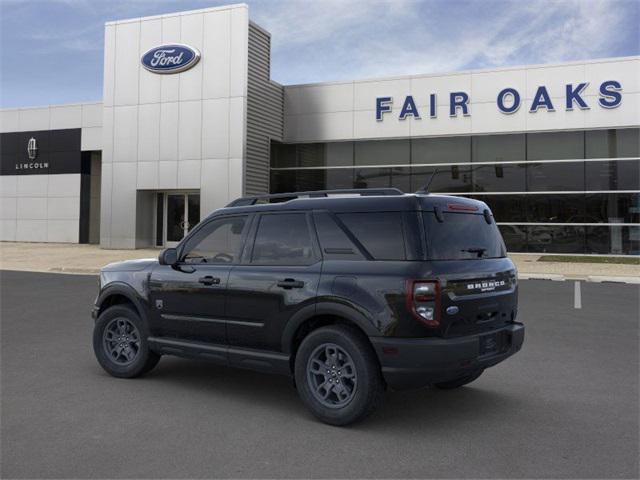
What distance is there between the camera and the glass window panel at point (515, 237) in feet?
76.1

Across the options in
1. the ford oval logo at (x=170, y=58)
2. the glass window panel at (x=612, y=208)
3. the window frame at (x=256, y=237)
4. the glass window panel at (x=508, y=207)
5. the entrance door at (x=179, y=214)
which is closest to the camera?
the window frame at (x=256, y=237)

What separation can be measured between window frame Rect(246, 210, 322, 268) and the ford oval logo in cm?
2061

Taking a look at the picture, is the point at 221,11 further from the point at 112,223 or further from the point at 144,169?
the point at 112,223

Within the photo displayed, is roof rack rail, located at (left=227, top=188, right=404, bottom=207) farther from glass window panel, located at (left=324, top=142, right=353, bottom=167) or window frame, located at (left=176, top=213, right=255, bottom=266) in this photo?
glass window panel, located at (left=324, top=142, right=353, bottom=167)

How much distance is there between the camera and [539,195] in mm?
22828

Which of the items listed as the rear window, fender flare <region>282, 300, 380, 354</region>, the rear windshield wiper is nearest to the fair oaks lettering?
the rear window

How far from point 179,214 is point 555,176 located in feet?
50.6

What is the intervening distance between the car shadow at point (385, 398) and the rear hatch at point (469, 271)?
743 millimetres

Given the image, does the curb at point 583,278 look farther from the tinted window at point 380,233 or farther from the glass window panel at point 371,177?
the tinted window at point 380,233

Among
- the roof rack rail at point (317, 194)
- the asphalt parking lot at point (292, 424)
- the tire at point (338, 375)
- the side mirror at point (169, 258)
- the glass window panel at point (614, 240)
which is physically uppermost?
the glass window panel at point (614, 240)

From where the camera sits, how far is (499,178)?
76.8 feet

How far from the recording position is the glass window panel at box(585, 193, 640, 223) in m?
21.8

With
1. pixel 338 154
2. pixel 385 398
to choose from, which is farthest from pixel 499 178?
pixel 385 398

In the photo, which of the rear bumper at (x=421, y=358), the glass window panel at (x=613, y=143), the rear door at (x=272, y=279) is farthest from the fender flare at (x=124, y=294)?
the glass window panel at (x=613, y=143)
